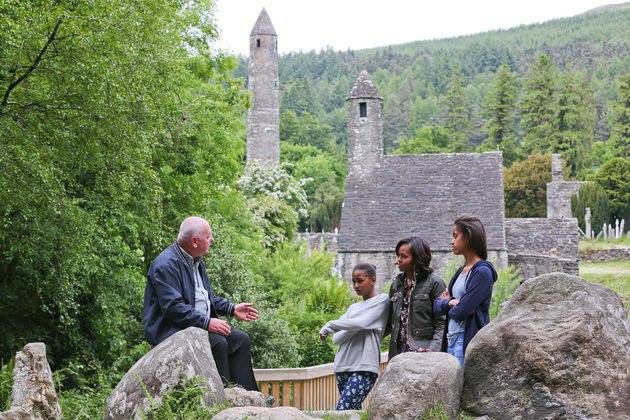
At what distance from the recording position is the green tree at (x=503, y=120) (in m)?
92.1

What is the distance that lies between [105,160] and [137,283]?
3.58 m

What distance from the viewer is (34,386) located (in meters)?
9.23

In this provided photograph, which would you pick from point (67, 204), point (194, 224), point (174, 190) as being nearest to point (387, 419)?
point (194, 224)

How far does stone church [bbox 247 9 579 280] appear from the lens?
40906mm

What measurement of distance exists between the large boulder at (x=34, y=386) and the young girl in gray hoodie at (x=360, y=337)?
8.30 feet

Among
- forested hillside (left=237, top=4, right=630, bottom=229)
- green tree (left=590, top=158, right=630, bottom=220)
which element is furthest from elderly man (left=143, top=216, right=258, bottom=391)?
forested hillside (left=237, top=4, right=630, bottom=229)

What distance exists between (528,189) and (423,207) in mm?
32361

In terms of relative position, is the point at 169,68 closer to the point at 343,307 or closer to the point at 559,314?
the point at 559,314

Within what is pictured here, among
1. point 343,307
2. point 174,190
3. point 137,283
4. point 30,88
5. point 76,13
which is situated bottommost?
point 343,307

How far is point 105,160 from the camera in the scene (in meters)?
14.6

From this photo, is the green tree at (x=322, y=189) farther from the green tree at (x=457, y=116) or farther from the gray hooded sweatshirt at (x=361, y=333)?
the gray hooded sweatshirt at (x=361, y=333)

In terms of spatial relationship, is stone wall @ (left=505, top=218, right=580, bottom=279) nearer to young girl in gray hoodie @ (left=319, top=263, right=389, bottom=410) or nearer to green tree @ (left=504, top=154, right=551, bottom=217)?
green tree @ (left=504, top=154, right=551, bottom=217)

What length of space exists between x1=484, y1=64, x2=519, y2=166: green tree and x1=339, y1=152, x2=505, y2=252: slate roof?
49.0 metres

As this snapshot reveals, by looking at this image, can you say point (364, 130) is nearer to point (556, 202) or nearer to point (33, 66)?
point (556, 202)
